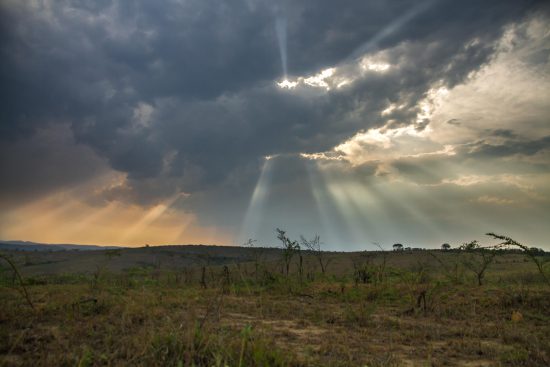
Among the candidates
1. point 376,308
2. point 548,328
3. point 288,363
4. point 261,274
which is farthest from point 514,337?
point 261,274

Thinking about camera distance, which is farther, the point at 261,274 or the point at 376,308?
the point at 261,274

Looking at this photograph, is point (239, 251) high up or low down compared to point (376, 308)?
up

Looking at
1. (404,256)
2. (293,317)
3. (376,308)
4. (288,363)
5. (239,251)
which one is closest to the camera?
(288,363)

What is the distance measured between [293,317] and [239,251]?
52969mm

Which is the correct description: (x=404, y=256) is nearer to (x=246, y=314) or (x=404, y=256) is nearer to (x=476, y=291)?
(x=476, y=291)

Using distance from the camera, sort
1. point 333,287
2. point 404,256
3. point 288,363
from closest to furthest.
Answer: point 288,363 → point 333,287 → point 404,256

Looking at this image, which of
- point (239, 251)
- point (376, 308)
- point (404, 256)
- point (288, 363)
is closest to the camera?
point (288, 363)

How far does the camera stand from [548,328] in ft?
25.0

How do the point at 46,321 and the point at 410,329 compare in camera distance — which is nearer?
the point at 46,321

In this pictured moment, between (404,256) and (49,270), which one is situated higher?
(404,256)

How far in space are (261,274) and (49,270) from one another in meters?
25.8

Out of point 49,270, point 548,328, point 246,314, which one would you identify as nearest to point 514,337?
point 548,328

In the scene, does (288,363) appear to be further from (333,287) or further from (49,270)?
(49,270)

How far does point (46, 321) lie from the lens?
6781 millimetres
